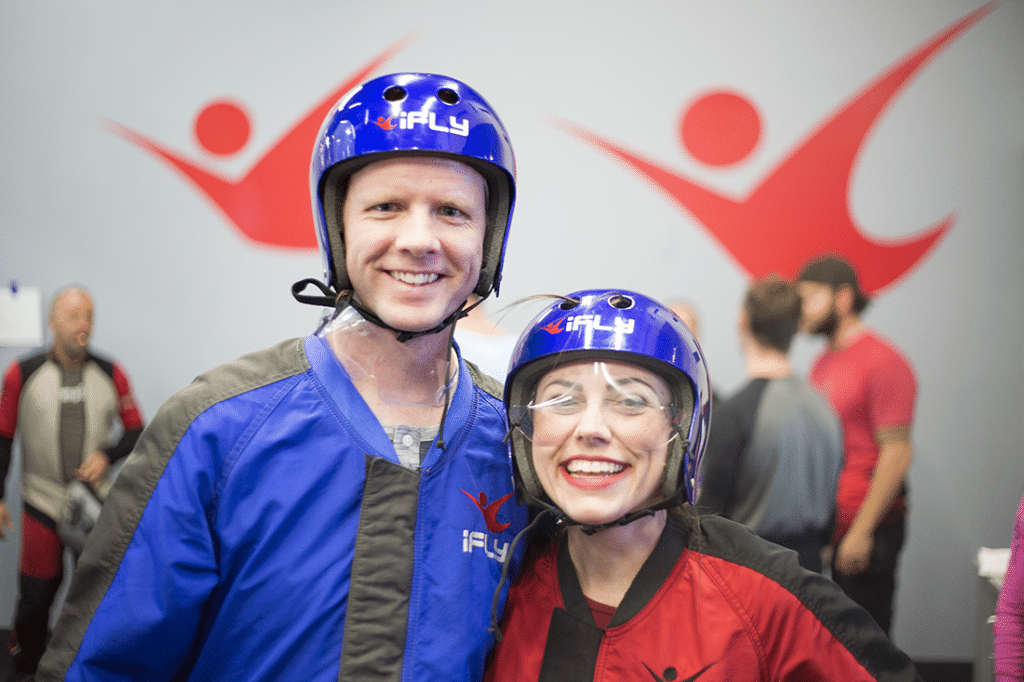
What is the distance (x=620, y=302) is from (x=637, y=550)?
18.6 inches

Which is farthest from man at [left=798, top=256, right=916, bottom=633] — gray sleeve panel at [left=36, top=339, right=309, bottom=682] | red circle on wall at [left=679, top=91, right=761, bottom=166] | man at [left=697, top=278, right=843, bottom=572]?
gray sleeve panel at [left=36, top=339, right=309, bottom=682]

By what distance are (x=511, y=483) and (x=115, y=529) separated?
67 centimetres

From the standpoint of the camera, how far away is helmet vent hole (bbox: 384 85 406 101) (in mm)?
1268

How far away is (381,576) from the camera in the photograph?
44.6 inches

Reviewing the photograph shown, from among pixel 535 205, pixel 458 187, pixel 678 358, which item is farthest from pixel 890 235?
pixel 458 187

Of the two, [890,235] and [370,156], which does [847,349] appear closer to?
[890,235]

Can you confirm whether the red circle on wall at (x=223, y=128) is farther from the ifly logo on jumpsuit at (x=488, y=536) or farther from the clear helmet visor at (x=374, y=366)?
the ifly logo on jumpsuit at (x=488, y=536)

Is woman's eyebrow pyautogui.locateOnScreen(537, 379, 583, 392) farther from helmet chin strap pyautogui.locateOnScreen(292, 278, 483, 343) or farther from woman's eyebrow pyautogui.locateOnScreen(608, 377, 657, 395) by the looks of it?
helmet chin strap pyautogui.locateOnScreen(292, 278, 483, 343)

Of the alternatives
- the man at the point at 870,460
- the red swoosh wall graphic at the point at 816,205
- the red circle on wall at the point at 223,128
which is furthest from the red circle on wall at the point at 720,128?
the red circle on wall at the point at 223,128

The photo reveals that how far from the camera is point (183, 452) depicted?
1.11 meters

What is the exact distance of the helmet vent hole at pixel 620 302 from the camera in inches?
54.6

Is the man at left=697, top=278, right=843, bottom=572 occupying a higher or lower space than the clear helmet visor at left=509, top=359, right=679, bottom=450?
lower

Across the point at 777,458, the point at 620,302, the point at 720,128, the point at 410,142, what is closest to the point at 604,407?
the point at 620,302

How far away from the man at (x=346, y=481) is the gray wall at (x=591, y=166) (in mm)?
2690
